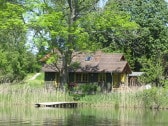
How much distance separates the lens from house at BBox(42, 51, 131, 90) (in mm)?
50344

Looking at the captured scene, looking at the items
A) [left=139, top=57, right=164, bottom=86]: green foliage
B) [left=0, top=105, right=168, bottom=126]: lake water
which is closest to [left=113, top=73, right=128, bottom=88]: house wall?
[left=139, top=57, right=164, bottom=86]: green foliage

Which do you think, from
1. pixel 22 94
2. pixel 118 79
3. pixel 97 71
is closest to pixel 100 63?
pixel 97 71

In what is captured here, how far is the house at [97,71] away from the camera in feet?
165

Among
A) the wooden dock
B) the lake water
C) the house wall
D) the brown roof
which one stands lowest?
the lake water

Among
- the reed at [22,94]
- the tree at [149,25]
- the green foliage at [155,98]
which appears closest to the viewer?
the green foliage at [155,98]

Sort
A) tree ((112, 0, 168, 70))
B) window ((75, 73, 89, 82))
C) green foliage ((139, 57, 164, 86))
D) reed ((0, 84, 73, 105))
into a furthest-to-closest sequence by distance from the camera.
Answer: tree ((112, 0, 168, 70)) < window ((75, 73, 89, 82)) < green foliage ((139, 57, 164, 86)) < reed ((0, 84, 73, 105))

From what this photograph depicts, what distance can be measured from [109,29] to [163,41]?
18.7m

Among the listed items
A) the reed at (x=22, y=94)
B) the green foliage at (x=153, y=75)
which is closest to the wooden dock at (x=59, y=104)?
the reed at (x=22, y=94)

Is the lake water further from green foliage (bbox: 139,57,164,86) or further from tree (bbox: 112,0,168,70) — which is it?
tree (bbox: 112,0,168,70)

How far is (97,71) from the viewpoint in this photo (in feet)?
164

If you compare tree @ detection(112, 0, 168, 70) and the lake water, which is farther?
tree @ detection(112, 0, 168, 70)

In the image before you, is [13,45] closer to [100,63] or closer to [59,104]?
[100,63]

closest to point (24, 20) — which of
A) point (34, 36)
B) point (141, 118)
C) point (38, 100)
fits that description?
point (34, 36)

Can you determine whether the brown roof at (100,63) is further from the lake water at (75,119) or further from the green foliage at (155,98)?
the lake water at (75,119)
